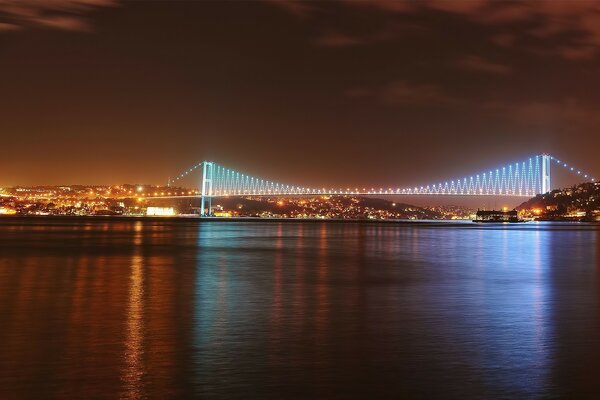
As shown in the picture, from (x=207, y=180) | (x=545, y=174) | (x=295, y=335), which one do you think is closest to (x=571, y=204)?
(x=545, y=174)

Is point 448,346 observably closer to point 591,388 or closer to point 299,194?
point 591,388

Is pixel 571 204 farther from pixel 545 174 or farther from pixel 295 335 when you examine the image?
pixel 295 335

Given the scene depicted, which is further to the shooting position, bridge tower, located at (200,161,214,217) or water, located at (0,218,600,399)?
bridge tower, located at (200,161,214,217)

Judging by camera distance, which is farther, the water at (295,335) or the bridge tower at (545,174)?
the bridge tower at (545,174)

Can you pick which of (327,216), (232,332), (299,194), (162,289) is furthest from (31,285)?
(327,216)

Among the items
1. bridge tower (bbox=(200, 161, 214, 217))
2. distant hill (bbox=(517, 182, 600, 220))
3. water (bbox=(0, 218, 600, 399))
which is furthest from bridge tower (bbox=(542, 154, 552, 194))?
water (bbox=(0, 218, 600, 399))

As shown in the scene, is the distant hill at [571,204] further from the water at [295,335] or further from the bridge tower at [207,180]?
the water at [295,335]

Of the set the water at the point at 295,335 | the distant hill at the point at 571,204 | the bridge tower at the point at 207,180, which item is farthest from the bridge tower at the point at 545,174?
the water at the point at 295,335

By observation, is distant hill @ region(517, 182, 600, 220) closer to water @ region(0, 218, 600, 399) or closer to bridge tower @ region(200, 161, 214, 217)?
bridge tower @ region(200, 161, 214, 217)
